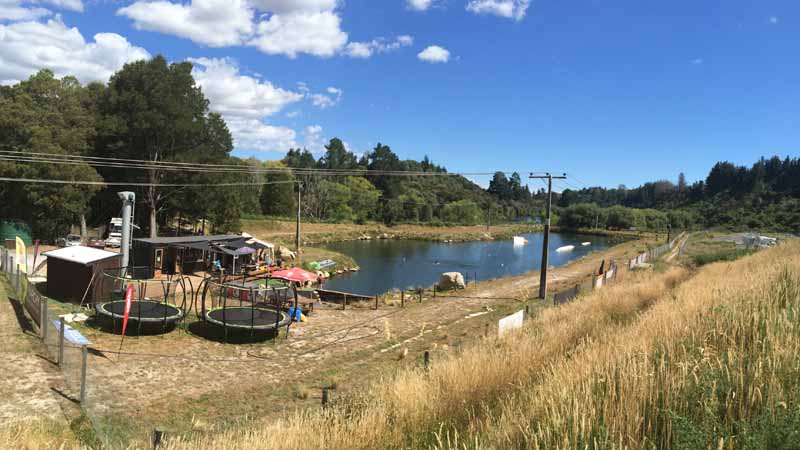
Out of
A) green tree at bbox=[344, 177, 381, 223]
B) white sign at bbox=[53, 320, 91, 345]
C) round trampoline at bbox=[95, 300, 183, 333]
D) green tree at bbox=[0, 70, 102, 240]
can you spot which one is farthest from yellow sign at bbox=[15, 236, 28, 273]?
green tree at bbox=[344, 177, 381, 223]

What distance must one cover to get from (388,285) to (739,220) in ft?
338

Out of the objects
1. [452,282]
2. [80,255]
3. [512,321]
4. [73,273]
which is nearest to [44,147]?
[80,255]

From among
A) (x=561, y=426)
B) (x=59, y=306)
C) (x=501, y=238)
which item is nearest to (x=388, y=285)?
(x=59, y=306)

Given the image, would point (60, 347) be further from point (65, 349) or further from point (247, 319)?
point (247, 319)

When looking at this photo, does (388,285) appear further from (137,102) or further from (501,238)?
(501,238)

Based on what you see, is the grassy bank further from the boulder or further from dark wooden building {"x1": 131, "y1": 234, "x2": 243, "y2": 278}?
dark wooden building {"x1": 131, "y1": 234, "x2": 243, "y2": 278}

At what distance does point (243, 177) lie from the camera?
44.1m

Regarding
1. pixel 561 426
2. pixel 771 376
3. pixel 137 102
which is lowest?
pixel 561 426

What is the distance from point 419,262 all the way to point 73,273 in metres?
37.6

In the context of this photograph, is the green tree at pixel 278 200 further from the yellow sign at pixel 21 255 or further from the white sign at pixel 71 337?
the white sign at pixel 71 337

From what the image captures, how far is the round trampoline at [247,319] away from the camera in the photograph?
1538 centimetres

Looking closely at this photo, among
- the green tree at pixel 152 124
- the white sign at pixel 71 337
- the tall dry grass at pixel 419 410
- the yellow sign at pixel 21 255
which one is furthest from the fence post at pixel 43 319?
the green tree at pixel 152 124

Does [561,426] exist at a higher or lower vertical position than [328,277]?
higher

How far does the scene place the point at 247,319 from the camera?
16.3 m
